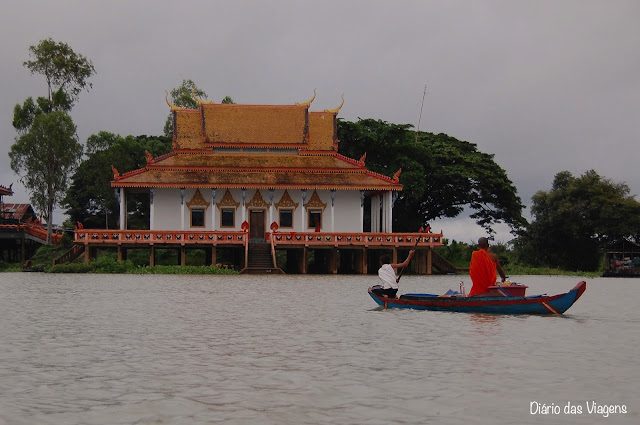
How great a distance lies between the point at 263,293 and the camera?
2502 centimetres

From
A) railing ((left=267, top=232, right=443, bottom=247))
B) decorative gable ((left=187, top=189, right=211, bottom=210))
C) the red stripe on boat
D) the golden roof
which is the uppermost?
the golden roof

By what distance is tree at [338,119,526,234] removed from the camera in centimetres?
5028

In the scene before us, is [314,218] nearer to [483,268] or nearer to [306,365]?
[483,268]

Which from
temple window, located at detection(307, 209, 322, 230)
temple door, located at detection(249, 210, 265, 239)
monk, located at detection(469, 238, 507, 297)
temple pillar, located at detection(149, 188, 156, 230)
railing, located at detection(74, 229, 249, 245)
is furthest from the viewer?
temple window, located at detection(307, 209, 322, 230)

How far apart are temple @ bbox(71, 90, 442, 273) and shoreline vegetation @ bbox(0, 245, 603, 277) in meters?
1.12

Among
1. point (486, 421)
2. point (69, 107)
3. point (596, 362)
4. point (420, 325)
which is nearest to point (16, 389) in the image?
point (486, 421)

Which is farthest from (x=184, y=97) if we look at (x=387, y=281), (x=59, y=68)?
(x=387, y=281)

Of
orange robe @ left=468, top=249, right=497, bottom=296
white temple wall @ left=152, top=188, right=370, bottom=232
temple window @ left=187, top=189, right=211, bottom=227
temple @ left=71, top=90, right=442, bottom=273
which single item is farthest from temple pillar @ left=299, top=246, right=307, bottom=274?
orange robe @ left=468, top=249, right=497, bottom=296

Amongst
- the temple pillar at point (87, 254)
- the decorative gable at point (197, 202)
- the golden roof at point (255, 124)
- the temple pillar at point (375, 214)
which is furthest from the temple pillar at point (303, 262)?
the temple pillar at point (87, 254)

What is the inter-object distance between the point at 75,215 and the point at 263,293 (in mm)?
37944

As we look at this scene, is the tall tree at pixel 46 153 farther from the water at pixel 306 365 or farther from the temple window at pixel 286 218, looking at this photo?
the water at pixel 306 365

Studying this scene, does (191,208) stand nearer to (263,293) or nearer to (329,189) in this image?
(329,189)

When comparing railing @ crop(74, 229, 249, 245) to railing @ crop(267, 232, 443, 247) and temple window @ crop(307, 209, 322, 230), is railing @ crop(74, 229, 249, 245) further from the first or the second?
temple window @ crop(307, 209, 322, 230)

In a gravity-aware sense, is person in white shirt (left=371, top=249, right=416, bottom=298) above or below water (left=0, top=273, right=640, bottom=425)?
above
